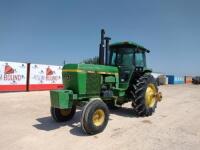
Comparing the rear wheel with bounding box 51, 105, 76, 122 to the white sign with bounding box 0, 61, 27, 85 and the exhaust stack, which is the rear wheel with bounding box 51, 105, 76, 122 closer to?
the exhaust stack

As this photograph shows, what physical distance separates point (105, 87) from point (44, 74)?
1070 centimetres

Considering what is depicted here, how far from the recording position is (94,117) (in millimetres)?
6039

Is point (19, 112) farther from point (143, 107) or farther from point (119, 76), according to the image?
point (143, 107)

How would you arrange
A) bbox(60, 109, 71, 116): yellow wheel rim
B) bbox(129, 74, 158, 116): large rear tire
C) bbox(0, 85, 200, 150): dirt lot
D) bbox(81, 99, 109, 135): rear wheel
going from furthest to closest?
bbox(129, 74, 158, 116): large rear tire → bbox(60, 109, 71, 116): yellow wheel rim → bbox(81, 99, 109, 135): rear wheel → bbox(0, 85, 200, 150): dirt lot

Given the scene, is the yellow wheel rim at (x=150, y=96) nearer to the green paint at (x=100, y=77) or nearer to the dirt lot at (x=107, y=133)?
the dirt lot at (x=107, y=133)

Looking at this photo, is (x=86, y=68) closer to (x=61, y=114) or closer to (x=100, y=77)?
(x=100, y=77)

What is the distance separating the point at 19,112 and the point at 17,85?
748 cm

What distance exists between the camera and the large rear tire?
797 cm

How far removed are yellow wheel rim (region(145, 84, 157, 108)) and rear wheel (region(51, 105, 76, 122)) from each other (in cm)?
277

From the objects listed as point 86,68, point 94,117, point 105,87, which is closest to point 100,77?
point 105,87

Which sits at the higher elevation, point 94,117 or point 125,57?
point 125,57

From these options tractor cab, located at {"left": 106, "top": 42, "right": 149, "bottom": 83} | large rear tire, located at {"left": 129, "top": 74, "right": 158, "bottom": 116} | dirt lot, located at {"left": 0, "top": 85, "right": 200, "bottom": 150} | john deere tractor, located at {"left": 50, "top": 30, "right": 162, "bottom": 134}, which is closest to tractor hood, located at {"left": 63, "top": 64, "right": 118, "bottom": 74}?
john deere tractor, located at {"left": 50, "top": 30, "right": 162, "bottom": 134}

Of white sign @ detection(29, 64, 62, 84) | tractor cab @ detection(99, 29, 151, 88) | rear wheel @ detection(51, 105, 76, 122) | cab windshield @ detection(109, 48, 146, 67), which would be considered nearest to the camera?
rear wheel @ detection(51, 105, 76, 122)

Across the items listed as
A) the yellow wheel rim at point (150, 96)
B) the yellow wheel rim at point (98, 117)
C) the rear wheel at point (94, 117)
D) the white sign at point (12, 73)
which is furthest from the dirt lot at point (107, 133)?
the white sign at point (12, 73)
